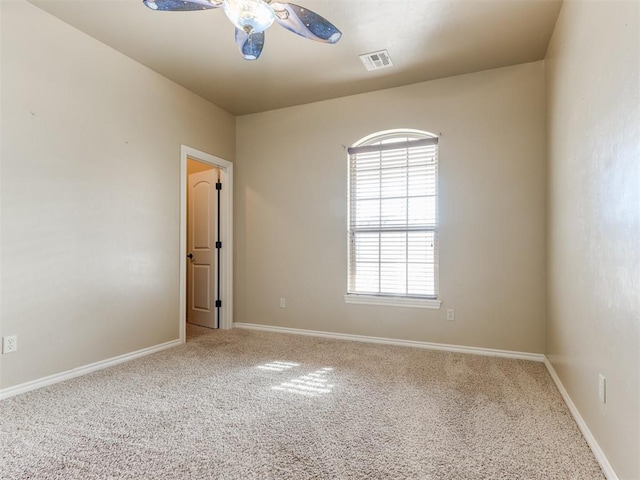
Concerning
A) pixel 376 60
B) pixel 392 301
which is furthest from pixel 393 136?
pixel 392 301

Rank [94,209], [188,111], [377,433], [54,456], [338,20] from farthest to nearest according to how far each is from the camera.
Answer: [188,111], [94,209], [338,20], [377,433], [54,456]

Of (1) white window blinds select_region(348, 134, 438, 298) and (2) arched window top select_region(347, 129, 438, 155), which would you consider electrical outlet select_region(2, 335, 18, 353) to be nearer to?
(1) white window blinds select_region(348, 134, 438, 298)

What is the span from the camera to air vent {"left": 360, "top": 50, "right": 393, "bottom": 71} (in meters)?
3.15

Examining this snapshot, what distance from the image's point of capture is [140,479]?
62.0 inches

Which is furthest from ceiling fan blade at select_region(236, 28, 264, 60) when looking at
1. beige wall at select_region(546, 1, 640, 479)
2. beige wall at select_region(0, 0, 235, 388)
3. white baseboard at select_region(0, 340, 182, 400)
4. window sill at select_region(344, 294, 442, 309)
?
white baseboard at select_region(0, 340, 182, 400)

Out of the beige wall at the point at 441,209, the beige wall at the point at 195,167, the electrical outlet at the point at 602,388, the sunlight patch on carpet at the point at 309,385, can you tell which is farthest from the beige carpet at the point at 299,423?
the beige wall at the point at 195,167

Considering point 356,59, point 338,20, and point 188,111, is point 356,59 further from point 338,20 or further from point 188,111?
point 188,111

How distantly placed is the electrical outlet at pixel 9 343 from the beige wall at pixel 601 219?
3.48 meters

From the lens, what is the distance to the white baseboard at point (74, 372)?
8.13ft

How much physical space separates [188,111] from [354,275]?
2588 millimetres

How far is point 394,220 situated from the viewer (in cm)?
387

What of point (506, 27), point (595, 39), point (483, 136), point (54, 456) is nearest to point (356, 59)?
point (506, 27)

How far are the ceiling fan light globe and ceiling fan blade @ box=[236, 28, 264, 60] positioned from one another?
0.20 m

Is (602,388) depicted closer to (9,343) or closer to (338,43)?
(338,43)
